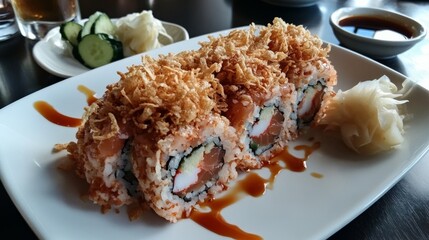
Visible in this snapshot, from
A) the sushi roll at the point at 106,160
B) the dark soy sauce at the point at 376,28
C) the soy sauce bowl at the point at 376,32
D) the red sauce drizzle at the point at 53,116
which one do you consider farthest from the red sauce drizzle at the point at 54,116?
the dark soy sauce at the point at 376,28

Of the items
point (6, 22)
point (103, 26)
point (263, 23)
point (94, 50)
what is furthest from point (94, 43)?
point (263, 23)

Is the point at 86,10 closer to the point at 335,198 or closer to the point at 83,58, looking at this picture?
the point at 83,58

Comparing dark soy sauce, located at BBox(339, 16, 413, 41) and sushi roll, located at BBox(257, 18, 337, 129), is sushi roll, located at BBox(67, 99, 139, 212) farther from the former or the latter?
dark soy sauce, located at BBox(339, 16, 413, 41)

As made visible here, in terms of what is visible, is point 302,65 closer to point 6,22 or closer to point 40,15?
point 40,15

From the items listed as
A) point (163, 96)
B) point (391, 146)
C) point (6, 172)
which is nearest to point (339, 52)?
point (391, 146)

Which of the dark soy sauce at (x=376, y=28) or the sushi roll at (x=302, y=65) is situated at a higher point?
the sushi roll at (x=302, y=65)

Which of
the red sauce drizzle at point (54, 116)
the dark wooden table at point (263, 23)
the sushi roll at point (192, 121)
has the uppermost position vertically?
the sushi roll at point (192, 121)

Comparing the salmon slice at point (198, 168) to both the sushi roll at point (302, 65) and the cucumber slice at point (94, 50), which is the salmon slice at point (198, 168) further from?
the cucumber slice at point (94, 50)
